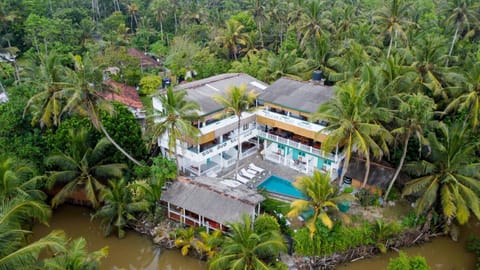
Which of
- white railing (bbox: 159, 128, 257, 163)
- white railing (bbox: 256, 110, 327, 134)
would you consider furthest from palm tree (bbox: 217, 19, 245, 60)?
white railing (bbox: 159, 128, 257, 163)

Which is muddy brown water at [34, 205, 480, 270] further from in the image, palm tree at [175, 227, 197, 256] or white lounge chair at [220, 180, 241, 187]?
white lounge chair at [220, 180, 241, 187]

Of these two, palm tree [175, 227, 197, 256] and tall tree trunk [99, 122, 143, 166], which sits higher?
tall tree trunk [99, 122, 143, 166]

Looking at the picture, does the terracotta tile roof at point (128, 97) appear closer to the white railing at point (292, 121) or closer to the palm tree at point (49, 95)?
the palm tree at point (49, 95)

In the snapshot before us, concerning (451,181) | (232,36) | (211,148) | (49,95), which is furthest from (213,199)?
(232,36)

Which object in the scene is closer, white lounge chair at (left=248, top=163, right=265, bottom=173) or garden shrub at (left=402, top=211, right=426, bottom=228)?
garden shrub at (left=402, top=211, right=426, bottom=228)

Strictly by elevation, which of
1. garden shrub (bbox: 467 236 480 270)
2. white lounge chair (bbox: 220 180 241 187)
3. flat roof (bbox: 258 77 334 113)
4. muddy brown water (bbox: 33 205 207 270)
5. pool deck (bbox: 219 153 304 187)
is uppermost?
flat roof (bbox: 258 77 334 113)

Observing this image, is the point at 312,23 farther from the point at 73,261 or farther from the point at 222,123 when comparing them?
the point at 73,261
